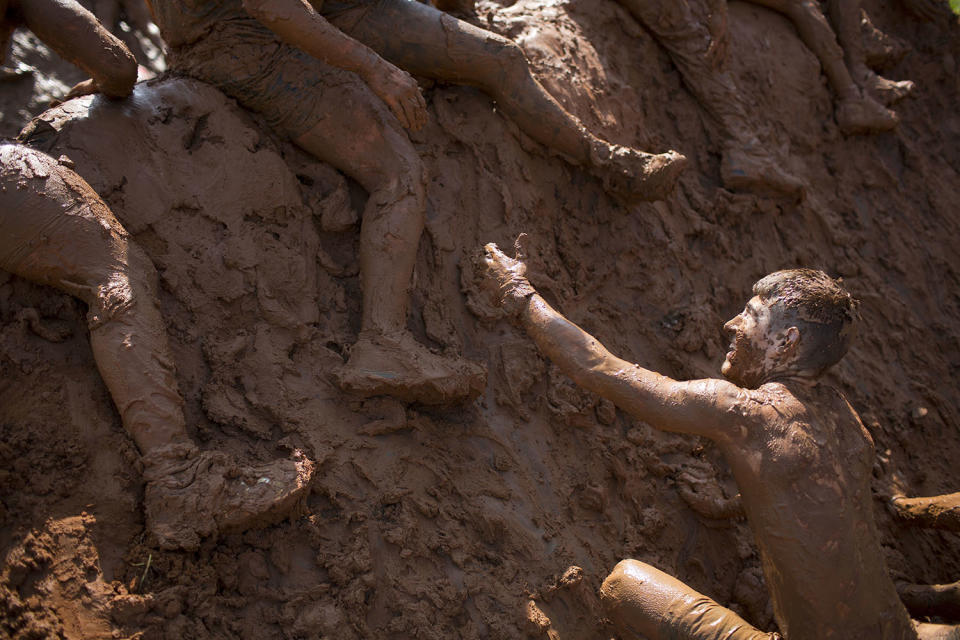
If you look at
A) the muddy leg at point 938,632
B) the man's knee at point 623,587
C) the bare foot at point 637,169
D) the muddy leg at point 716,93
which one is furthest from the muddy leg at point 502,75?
the muddy leg at point 938,632

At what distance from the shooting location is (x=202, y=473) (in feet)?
6.50

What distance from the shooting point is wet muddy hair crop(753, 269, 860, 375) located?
85.5 inches

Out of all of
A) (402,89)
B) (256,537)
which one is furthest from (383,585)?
(402,89)

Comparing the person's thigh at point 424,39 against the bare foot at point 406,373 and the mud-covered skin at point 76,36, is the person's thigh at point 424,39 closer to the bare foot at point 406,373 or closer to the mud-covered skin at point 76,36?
the mud-covered skin at point 76,36

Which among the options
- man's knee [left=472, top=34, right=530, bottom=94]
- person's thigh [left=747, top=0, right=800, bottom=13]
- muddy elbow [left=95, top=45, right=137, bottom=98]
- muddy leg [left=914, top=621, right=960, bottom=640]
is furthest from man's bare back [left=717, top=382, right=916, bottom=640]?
person's thigh [left=747, top=0, right=800, bottom=13]

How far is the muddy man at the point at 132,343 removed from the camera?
1.94 meters

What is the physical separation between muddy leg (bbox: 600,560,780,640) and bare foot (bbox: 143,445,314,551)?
978 mm

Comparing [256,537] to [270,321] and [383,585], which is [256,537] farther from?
[270,321]

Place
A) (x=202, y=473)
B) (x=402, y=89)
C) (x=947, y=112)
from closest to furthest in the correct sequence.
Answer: (x=202, y=473) < (x=402, y=89) < (x=947, y=112)

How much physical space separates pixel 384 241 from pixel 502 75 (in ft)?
3.08

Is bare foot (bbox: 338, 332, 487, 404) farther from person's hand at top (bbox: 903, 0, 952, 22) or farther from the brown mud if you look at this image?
person's hand at top (bbox: 903, 0, 952, 22)

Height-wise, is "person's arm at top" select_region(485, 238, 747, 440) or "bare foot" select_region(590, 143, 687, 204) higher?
"bare foot" select_region(590, 143, 687, 204)

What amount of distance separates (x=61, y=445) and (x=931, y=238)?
4.67m

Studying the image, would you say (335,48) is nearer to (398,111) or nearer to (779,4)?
(398,111)
